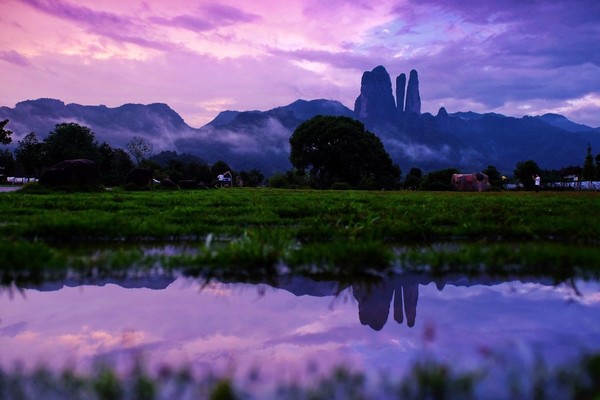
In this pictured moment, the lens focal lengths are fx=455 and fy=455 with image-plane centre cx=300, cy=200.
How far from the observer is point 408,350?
2.79 metres

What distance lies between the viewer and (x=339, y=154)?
229 feet

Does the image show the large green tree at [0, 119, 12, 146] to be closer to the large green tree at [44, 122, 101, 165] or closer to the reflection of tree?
the large green tree at [44, 122, 101, 165]

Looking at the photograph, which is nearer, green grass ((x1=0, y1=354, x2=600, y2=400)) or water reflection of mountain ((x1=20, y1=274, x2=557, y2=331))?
green grass ((x1=0, y1=354, x2=600, y2=400))

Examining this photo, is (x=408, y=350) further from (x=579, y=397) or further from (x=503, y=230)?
(x=503, y=230)

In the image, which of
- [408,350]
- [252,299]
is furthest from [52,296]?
[408,350]

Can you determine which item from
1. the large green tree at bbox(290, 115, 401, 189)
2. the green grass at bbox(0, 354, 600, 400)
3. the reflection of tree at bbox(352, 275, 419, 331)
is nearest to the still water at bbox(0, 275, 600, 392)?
the reflection of tree at bbox(352, 275, 419, 331)

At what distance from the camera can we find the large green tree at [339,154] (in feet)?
231

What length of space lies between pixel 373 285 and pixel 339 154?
216ft

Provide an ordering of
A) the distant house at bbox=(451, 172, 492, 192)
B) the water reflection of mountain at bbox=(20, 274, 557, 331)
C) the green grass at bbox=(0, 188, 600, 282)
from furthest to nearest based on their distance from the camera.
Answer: the distant house at bbox=(451, 172, 492, 192)
the green grass at bbox=(0, 188, 600, 282)
the water reflection of mountain at bbox=(20, 274, 557, 331)

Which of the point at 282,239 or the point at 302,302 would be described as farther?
the point at 282,239

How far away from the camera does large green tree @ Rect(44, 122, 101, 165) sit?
3452 inches

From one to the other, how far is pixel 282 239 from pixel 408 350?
3.63m

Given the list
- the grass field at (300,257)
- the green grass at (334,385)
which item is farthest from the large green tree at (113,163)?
the green grass at (334,385)

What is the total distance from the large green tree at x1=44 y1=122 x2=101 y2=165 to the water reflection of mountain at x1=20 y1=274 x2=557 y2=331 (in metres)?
92.0
